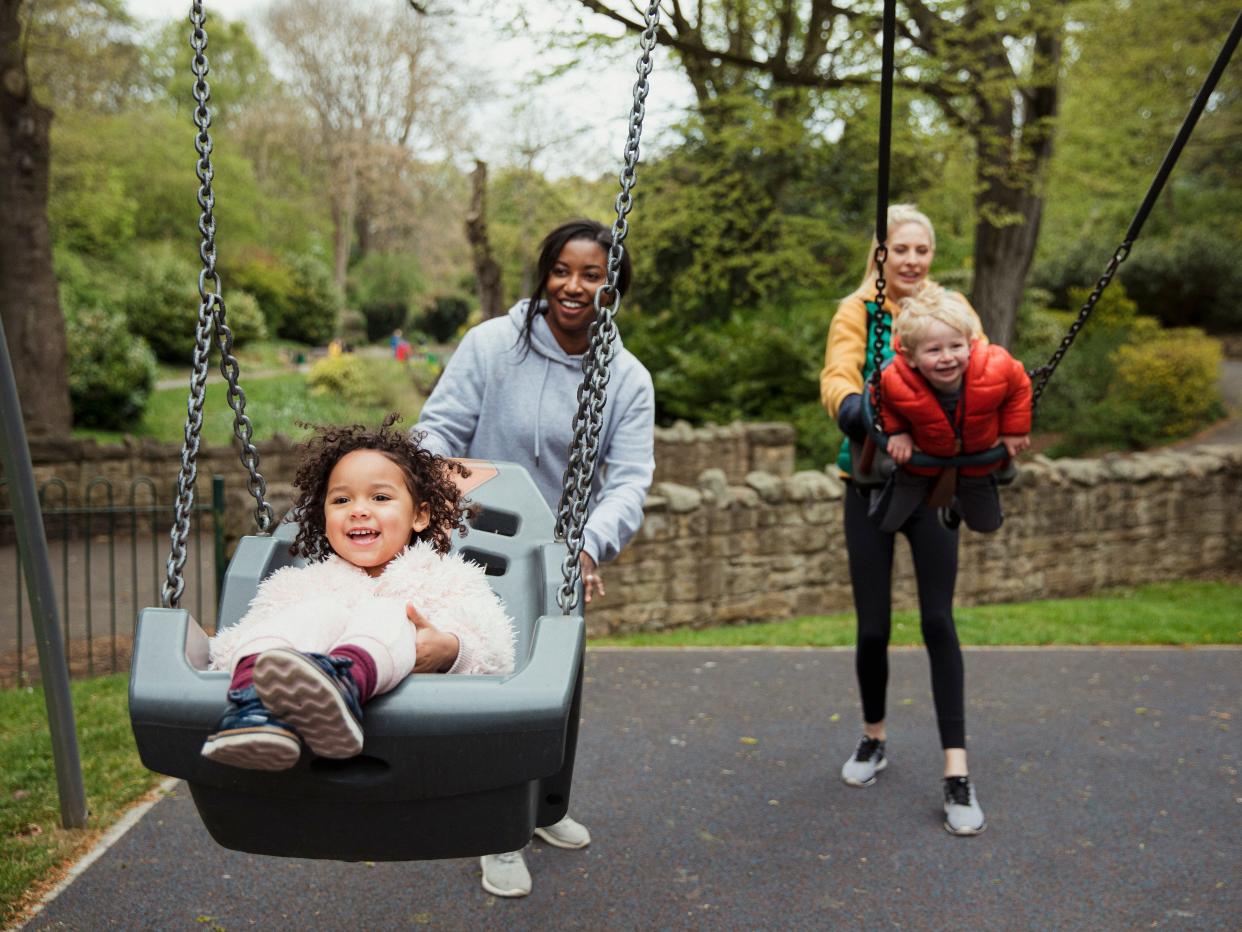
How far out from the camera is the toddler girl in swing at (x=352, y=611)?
1.67 m

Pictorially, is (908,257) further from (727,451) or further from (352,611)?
(727,451)

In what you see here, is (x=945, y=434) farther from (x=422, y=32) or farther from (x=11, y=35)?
(x=422, y=32)

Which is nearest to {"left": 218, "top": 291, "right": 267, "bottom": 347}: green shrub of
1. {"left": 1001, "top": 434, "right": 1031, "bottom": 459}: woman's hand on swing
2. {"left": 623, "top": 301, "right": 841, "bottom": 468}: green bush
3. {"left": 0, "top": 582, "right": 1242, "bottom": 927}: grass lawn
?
{"left": 623, "top": 301, "right": 841, "bottom": 468}: green bush

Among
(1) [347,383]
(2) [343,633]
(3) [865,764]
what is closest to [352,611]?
(2) [343,633]

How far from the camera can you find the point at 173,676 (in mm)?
1800

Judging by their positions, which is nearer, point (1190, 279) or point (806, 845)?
point (806, 845)

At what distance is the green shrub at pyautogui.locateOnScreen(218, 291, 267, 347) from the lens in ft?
75.0

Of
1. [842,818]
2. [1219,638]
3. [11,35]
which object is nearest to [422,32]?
[11,35]

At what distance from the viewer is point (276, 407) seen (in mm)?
18953

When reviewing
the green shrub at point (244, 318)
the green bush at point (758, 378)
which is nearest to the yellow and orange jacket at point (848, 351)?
the green bush at point (758, 378)

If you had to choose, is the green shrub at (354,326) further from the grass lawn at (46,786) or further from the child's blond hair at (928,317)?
the child's blond hair at (928,317)

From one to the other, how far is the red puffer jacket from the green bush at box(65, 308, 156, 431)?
14.8 m

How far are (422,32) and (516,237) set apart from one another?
7.31m

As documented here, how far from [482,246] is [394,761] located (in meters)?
10.9
